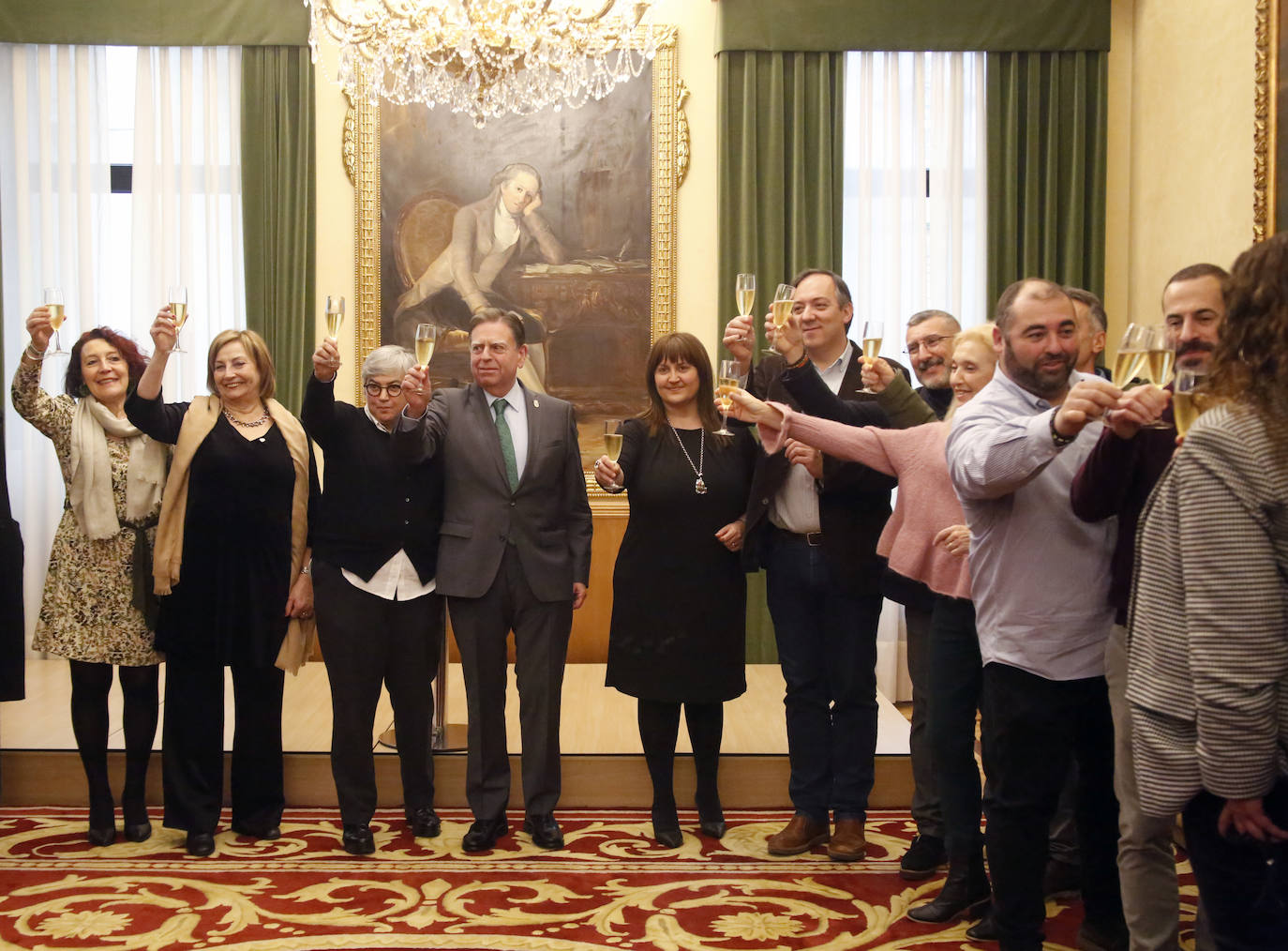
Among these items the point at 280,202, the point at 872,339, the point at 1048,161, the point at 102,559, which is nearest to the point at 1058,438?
the point at 872,339

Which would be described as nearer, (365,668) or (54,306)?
(54,306)

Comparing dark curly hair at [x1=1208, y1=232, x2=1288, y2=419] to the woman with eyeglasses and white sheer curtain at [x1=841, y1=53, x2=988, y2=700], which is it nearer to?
the woman with eyeglasses

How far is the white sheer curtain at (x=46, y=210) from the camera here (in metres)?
6.61

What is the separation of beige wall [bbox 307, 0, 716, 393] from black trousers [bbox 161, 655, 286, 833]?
309 cm

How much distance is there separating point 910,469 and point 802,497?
45 centimetres

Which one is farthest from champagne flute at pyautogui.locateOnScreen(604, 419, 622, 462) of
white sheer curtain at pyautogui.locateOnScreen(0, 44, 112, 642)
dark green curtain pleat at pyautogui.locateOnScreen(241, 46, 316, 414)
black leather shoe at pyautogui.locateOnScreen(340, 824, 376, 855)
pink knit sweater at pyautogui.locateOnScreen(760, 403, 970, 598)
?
white sheer curtain at pyautogui.locateOnScreen(0, 44, 112, 642)

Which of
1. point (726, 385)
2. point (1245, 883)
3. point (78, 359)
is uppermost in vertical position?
point (78, 359)

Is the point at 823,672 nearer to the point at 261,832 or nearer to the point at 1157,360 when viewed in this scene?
the point at 1157,360

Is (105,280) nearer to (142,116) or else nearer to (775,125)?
(142,116)

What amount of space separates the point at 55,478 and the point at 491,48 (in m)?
3.53

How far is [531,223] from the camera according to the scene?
262 inches

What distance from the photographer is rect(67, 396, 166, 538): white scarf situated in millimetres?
3738

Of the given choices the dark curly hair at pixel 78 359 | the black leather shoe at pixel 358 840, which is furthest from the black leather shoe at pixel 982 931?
the dark curly hair at pixel 78 359

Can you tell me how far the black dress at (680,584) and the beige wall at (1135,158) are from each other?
302 cm
